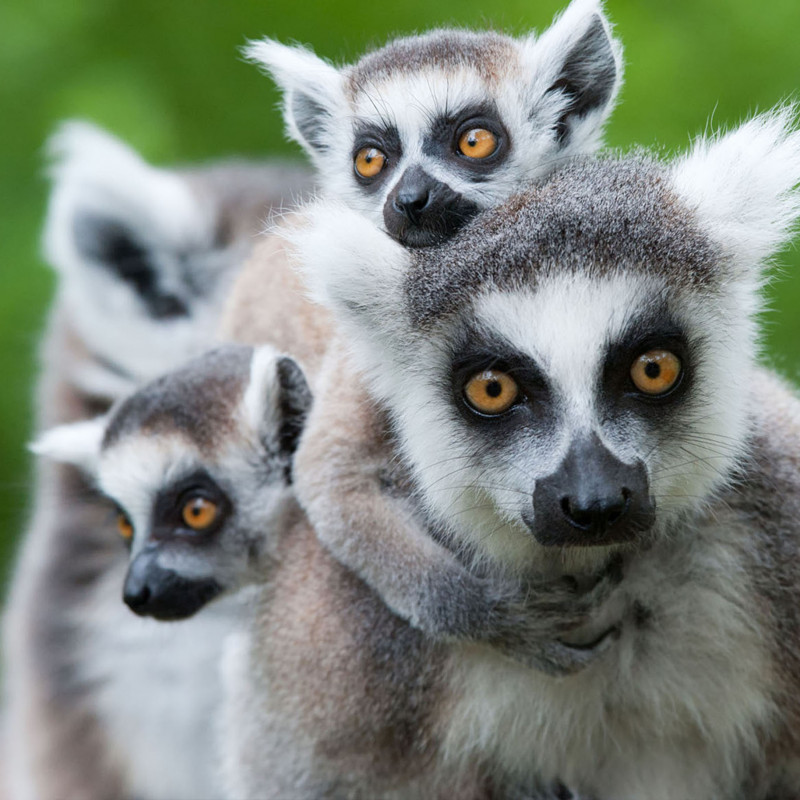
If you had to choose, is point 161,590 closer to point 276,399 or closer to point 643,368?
point 276,399

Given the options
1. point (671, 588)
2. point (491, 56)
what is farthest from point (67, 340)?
point (671, 588)

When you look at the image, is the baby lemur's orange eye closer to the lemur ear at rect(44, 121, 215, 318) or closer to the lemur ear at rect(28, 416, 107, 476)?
the lemur ear at rect(28, 416, 107, 476)

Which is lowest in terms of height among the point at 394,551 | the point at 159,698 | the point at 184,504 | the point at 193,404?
the point at 159,698

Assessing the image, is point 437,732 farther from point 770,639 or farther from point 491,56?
point 491,56

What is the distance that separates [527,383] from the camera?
103 inches

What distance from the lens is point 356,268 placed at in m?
2.77

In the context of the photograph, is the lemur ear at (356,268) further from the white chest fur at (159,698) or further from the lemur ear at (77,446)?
the white chest fur at (159,698)

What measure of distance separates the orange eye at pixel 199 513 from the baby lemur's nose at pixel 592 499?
1.30 m

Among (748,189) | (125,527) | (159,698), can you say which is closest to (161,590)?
(125,527)

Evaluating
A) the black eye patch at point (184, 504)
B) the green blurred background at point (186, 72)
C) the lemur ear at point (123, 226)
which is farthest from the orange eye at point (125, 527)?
the green blurred background at point (186, 72)

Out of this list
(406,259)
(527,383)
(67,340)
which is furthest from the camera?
(67,340)

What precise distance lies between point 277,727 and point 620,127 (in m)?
3.57

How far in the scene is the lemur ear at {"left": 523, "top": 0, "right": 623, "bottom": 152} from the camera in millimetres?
3461

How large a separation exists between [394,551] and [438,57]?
4.98 feet
